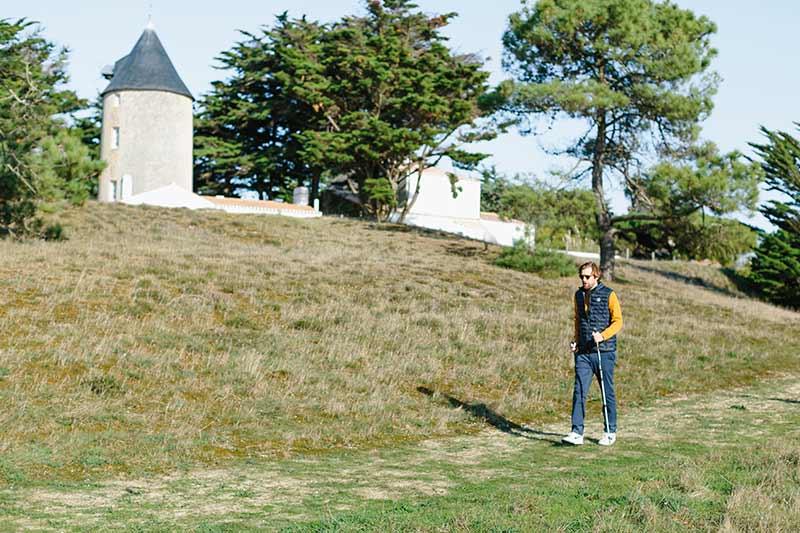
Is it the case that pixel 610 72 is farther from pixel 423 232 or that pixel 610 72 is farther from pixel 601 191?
pixel 423 232

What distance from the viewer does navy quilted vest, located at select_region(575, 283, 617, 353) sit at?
9.78 meters

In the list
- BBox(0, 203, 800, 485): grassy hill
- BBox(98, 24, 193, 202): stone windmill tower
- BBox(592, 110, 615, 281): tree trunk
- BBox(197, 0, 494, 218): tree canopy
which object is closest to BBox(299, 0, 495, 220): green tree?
BBox(197, 0, 494, 218): tree canopy

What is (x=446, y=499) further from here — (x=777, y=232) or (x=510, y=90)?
(x=777, y=232)

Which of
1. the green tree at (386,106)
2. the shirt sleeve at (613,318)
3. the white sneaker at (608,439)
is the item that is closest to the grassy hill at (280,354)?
the white sneaker at (608,439)

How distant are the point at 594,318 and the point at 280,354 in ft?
21.0

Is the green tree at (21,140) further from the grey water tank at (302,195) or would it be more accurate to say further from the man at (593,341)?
the grey water tank at (302,195)

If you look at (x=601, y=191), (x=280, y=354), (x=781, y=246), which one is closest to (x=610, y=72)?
(x=601, y=191)

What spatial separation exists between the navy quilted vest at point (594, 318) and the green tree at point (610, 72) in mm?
24128

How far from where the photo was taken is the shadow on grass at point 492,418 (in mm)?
11086

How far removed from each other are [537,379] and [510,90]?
21.3 metres

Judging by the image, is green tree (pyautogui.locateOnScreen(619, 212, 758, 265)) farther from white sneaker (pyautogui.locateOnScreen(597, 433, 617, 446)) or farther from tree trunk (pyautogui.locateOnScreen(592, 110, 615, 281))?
white sneaker (pyautogui.locateOnScreen(597, 433, 617, 446))

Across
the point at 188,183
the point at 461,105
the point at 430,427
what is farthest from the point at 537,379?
the point at 188,183

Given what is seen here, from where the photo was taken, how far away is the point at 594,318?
9805mm

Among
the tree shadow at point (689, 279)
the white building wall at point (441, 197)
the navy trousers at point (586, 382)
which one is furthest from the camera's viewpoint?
the white building wall at point (441, 197)
